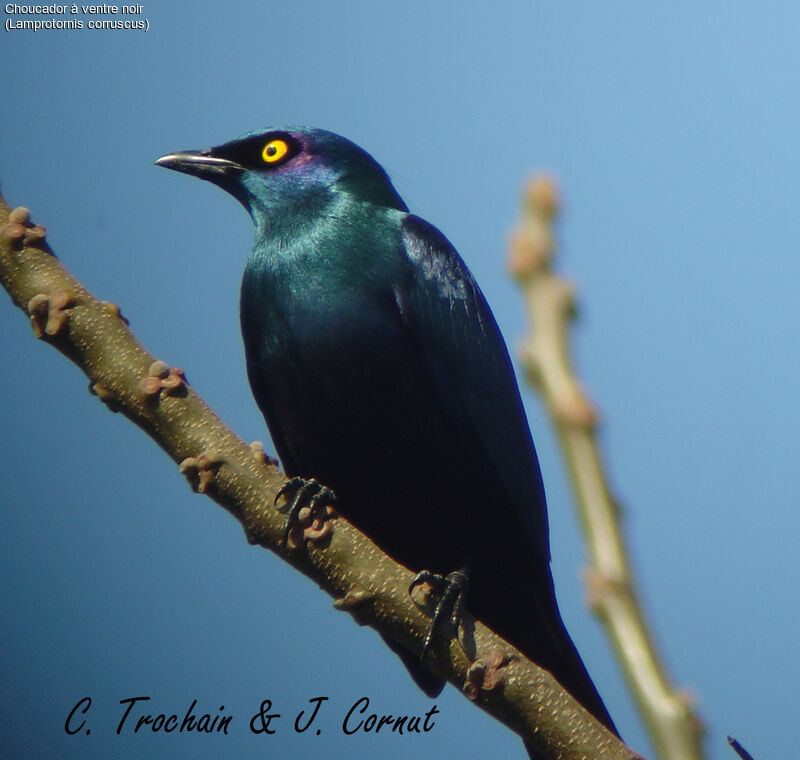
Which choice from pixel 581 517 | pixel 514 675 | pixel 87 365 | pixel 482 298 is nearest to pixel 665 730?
pixel 581 517

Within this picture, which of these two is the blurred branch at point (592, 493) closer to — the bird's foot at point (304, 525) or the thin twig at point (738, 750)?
the thin twig at point (738, 750)

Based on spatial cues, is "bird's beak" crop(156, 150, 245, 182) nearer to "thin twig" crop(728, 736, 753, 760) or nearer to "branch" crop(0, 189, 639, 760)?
"branch" crop(0, 189, 639, 760)

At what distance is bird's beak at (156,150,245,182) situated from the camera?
379 centimetres

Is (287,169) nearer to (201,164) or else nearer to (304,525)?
(201,164)

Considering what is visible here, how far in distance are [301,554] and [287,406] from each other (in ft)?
3.36

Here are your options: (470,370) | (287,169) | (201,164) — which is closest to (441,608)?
(470,370)

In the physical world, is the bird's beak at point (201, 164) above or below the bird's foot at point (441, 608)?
above

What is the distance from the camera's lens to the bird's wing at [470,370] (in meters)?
3.14

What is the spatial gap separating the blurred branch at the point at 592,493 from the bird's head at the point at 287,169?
3.15 meters

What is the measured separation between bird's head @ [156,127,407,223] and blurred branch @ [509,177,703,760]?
10.3ft

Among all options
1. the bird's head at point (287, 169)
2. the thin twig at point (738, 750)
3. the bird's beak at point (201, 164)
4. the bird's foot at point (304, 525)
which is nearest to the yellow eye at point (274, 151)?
the bird's head at point (287, 169)

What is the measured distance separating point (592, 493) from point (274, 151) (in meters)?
3.49

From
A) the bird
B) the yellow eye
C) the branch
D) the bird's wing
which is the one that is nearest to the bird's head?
the yellow eye

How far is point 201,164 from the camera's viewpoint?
12.5ft
